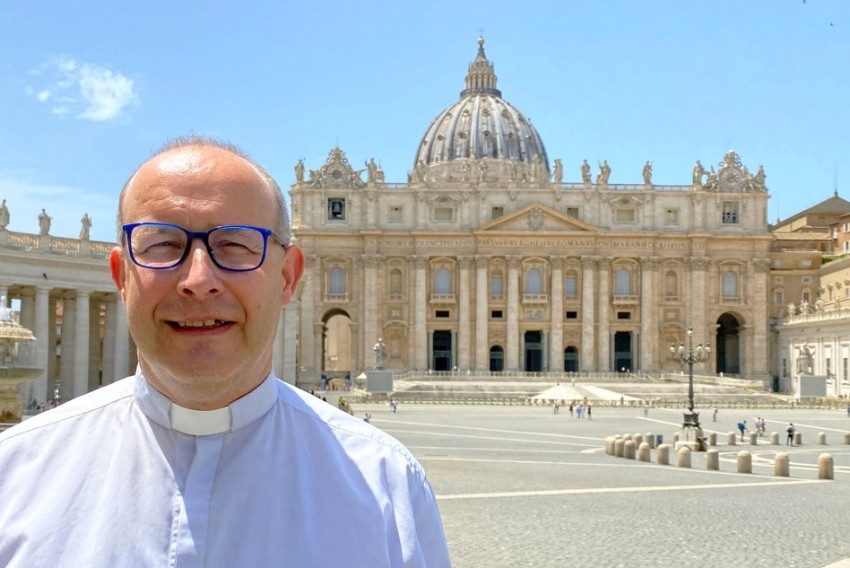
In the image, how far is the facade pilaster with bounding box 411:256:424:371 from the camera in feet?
257

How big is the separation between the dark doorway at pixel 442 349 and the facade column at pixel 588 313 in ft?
35.2

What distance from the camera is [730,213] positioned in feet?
267

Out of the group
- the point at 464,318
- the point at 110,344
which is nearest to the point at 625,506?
the point at 110,344

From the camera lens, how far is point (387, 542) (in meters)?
2.57

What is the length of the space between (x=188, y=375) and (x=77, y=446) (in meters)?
0.37

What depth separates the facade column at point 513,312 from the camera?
78562 mm

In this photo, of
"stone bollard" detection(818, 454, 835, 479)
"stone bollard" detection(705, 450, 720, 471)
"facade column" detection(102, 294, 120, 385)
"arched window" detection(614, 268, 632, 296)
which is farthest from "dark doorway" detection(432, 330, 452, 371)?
"stone bollard" detection(818, 454, 835, 479)

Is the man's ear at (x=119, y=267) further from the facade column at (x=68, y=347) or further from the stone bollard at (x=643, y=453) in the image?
the facade column at (x=68, y=347)

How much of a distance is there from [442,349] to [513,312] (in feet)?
21.9

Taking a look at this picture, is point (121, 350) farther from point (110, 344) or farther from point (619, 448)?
point (619, 448)

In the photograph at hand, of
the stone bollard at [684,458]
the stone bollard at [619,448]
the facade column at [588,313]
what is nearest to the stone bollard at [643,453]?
the stone bollard at [619,448]

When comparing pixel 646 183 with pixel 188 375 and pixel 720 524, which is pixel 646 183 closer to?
pixel 720 524

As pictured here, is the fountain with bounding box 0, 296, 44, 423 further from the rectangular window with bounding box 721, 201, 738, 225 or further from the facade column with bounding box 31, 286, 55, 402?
the rectangular window with bounding box 721, 201, 738, 225

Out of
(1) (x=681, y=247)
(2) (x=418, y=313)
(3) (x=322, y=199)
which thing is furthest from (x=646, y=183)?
(3) (x=322, y=199)
